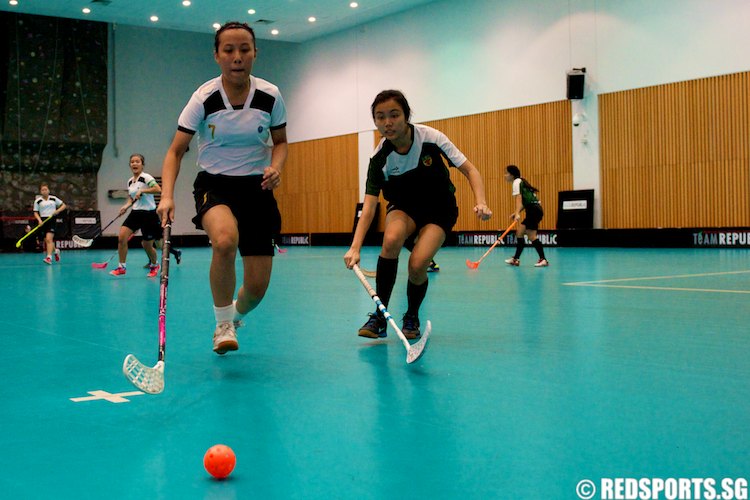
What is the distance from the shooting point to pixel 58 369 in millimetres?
3510

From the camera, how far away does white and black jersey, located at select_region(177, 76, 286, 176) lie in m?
3.74

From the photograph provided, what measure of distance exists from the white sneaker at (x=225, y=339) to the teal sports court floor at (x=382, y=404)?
6cm

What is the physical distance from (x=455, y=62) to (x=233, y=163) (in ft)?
58.0

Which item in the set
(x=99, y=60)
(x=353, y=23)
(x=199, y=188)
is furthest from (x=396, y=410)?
(x=99, y=60)

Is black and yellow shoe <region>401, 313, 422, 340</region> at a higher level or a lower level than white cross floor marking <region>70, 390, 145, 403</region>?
higher

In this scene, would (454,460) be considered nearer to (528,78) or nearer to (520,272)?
(520,272)

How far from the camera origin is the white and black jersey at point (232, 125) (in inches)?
147

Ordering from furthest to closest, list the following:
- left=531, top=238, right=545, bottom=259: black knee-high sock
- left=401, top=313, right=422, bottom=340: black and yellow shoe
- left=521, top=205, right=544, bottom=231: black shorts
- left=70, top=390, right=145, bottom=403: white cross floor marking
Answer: left=521, top=205, right=544, bottom=231: black shorts → left=531, top=238, right=545, bottom=259: black knee-high sock → left=401, top=313, right=422, bottom=340: black and yellow shoe → left=70, top=390, right=145, bottom=403: white cross floor marking

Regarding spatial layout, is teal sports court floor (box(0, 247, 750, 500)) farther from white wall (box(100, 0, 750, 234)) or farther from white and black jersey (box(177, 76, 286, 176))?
white wall (box(100, 0, 750, 234))

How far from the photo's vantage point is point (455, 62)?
20672mm

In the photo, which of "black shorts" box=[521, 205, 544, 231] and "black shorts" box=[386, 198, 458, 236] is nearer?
"black shorts" box=[386, 198, 458, 236]

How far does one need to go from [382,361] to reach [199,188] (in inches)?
50.3

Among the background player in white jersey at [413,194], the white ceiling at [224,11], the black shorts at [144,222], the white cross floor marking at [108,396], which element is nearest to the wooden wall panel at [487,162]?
the white ceiling at [224,11]

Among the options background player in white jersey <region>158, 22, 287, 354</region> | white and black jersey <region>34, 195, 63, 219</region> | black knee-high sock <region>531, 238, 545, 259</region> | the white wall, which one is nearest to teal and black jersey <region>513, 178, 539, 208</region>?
black knee-high sock <region>531, 238, 545, 259</region>
